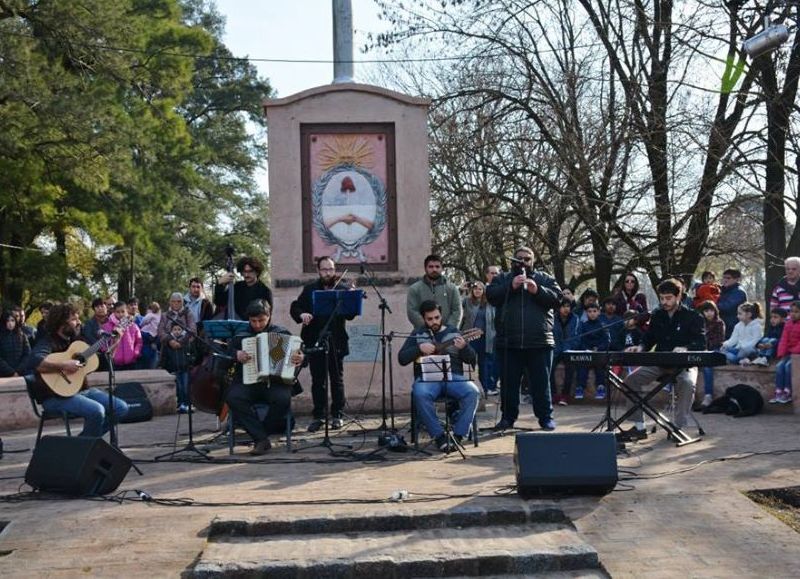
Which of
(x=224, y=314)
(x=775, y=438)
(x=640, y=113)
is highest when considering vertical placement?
(x=640, y=113)

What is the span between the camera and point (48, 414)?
28.5ft

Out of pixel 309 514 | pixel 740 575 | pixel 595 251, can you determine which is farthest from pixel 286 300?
pixel 595 251

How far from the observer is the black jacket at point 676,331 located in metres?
9.42

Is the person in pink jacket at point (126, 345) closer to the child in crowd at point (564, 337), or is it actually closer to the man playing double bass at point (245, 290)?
the man playing double bass at point (245, 290)

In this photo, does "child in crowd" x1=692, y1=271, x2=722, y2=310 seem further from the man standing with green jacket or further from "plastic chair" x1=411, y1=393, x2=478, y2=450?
"plastic chair" x1=411, y1=393, x2=478, y2=450

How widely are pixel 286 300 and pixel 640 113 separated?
28.2 feet

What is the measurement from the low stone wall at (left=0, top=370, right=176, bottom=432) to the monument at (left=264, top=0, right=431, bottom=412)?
2.38 meters

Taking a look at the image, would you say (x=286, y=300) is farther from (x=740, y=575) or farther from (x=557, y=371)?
(x=740, y=575)

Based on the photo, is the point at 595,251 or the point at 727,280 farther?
the point at 595,251

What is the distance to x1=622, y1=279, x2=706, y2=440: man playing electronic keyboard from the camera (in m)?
9.45

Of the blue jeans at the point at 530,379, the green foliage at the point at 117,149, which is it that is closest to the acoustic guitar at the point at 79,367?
the blue jeans at the point at 530,379

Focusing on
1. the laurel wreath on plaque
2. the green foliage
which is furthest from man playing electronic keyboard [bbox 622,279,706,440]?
the green foliage

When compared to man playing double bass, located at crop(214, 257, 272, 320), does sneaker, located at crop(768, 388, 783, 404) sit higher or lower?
lower

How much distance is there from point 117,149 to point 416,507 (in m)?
20.1
